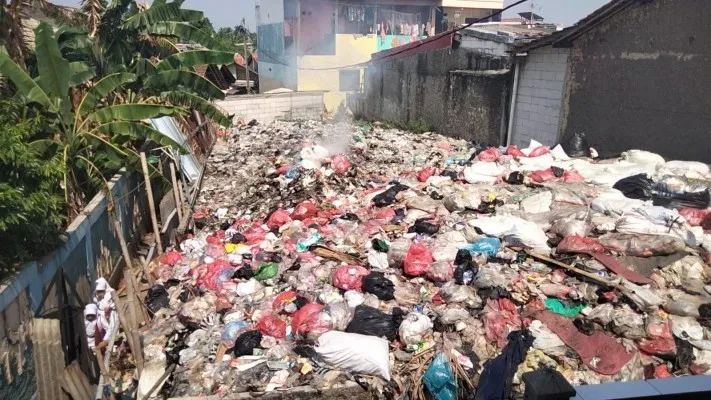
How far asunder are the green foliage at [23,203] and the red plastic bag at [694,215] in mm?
6936

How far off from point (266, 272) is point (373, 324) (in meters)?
1.83

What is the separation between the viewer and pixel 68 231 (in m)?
4.98

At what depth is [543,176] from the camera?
8.24m

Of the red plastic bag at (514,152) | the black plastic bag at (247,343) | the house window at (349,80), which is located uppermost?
the house window at (349,80)

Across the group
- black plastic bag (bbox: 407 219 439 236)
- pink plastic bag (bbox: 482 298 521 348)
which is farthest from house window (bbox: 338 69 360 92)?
pink plastic bag (bbox: 482 298 521 348)

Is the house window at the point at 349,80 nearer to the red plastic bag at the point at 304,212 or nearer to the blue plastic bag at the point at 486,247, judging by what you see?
the red plastic bag at the point at 304,212

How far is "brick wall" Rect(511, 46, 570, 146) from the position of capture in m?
10.5

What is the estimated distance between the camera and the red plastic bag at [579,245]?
18.9 ft

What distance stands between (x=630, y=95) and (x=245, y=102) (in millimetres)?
12815

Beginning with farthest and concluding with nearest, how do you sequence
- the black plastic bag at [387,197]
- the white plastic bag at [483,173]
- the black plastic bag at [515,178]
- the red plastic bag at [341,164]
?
the red plastic bag at [341,164] < the white plastic bag at [483,173] < the black plastic bag at [515,178] < the black plastic bag at [387,197]

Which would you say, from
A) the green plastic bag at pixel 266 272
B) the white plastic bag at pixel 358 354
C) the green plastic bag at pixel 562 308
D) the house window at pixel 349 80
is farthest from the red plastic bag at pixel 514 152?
the house window at pixel 349 80

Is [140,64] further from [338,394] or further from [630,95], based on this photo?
[630,95]

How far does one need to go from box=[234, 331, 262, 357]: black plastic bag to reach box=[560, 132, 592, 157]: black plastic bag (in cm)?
713

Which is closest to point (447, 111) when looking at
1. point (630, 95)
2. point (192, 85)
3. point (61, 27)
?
point (630, 95)
